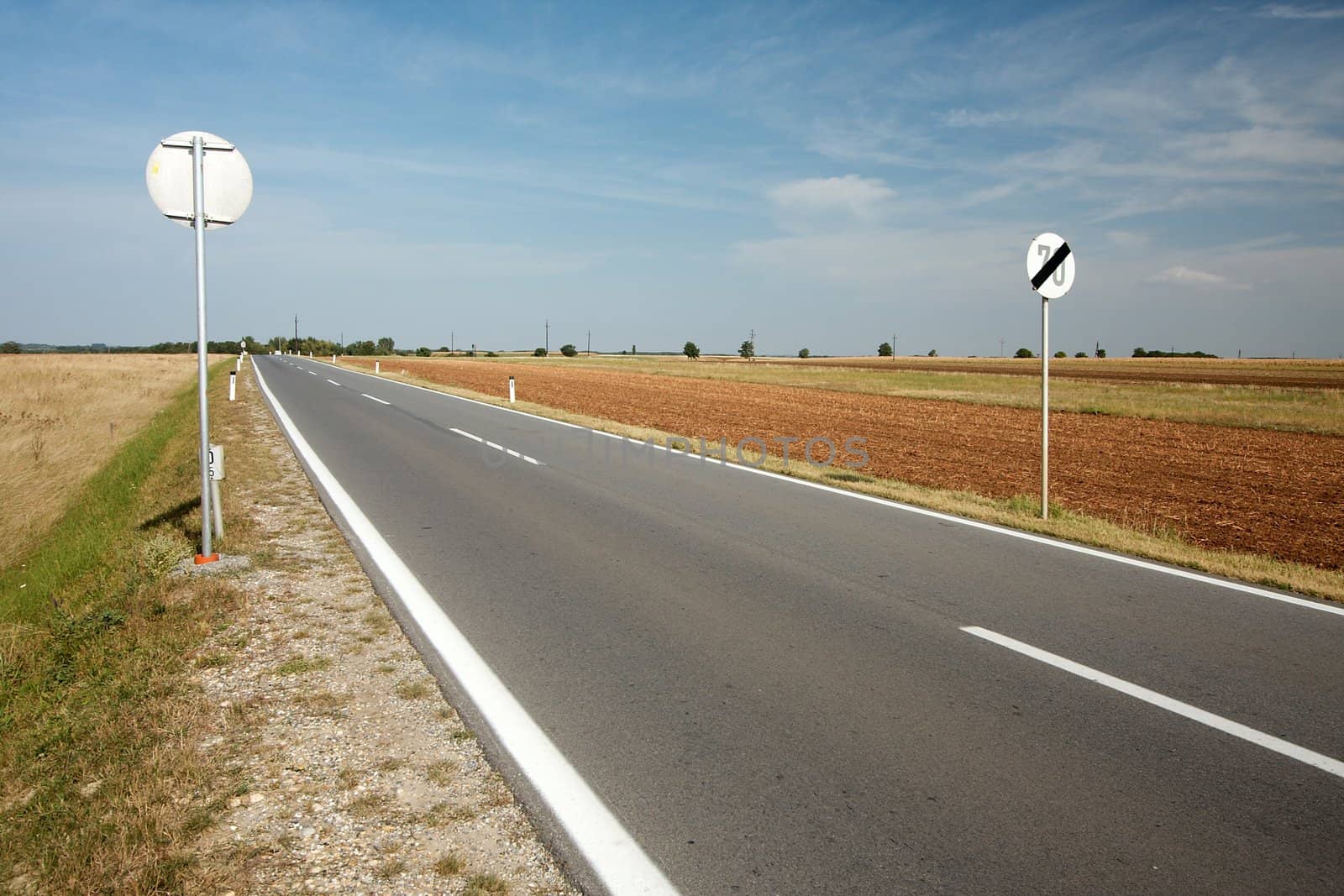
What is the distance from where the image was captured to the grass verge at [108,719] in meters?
2.96

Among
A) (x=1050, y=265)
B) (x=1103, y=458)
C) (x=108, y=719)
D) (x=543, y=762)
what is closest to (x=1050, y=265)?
(x=1050, y=265)

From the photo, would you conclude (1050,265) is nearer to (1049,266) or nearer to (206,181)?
(1049,266)

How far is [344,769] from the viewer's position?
12.0 feet

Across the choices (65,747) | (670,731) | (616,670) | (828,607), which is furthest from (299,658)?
(828,607)

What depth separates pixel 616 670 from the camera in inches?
187

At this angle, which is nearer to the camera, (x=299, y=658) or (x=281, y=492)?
(x=299, y=658)

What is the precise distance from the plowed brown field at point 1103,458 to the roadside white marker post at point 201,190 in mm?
9423

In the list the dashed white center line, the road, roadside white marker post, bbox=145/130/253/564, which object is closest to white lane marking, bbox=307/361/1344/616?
the road

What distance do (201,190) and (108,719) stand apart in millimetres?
4229

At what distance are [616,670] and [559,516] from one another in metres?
4.37

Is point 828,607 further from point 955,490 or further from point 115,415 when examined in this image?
point 115,415

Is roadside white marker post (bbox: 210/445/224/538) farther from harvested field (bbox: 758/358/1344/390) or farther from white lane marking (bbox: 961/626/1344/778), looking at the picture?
harvested field (bbox: 758/358/1344/390)

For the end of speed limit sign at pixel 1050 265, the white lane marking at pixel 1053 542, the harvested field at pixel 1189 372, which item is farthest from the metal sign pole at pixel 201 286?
the harvested field at pixel 1189 372

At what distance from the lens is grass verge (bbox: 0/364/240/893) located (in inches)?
117
